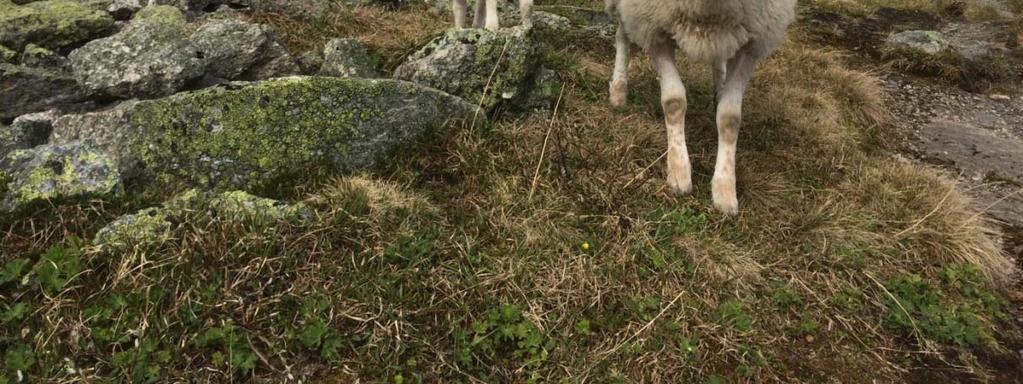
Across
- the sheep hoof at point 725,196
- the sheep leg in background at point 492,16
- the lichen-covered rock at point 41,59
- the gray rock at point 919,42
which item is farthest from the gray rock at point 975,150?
the lichen-covered rock at point 41,59

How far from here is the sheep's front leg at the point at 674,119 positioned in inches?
170

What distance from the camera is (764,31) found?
13.5 feet

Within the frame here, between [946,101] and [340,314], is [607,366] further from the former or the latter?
[946,101]

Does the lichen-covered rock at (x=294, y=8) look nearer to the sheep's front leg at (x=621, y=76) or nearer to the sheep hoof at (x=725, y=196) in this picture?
the sheep's front leg at (x=621, y=76)

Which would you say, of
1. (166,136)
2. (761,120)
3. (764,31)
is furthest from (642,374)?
(761,120)

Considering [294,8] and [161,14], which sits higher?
[161,14]

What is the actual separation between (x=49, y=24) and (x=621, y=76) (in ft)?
15.7

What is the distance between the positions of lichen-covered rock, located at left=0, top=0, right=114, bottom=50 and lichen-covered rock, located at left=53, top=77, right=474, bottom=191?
5.15 ft

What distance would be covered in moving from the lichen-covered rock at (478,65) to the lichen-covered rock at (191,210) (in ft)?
5.80

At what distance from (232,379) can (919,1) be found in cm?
1730

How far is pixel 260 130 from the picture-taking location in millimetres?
3607

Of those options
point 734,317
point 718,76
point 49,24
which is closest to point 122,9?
point 49,24

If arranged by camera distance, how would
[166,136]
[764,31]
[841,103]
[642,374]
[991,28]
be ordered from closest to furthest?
[642,374] → [166,136] → [764,31] → [841,103] → [991,28]

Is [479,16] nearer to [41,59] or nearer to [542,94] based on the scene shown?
[542,94]
